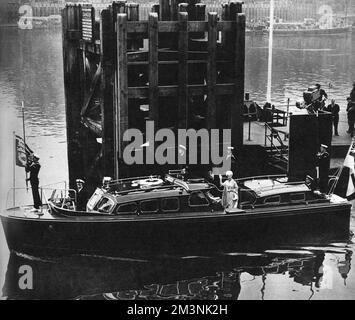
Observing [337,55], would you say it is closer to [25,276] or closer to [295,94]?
[295,94]

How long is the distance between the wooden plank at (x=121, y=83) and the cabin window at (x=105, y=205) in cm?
188

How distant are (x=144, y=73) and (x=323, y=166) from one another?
6.51 meters

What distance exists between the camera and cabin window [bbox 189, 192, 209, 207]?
52.9ft

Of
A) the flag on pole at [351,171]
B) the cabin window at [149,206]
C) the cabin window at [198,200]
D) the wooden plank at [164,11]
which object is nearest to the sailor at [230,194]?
the cabin window at [198,200]

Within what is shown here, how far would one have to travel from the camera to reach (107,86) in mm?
17672

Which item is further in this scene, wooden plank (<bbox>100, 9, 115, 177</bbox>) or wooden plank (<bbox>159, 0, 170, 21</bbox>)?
wooden plank (<bbox>159, 0, 170, 21</bbox>)

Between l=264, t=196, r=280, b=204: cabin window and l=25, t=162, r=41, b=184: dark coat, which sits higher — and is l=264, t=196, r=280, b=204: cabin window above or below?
below

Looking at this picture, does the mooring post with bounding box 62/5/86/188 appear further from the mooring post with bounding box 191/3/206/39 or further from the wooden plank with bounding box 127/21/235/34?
the mooring post with bounding box 191/3/206/39

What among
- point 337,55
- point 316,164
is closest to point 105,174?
point 316,164

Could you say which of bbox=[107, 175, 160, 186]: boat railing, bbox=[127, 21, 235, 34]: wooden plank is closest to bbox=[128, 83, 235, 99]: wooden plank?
bbox=[127, 21, 235, 34]: wooden plank

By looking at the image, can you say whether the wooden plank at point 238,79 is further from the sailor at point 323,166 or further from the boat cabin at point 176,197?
the sailor at point 323,166

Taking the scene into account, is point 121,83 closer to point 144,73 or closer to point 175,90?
point 175,90

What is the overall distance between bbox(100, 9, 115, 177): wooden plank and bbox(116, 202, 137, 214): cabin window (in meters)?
2.61

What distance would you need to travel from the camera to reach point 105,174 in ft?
60.4
